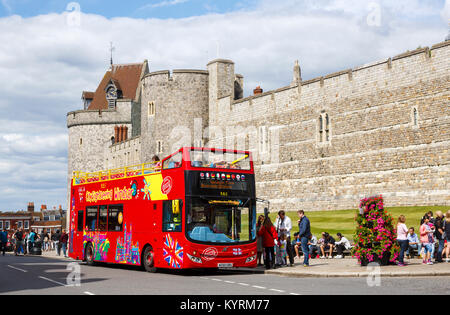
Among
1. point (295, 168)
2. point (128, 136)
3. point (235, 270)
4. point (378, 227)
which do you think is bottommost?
point (235, 270)

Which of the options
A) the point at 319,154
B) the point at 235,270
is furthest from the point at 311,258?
the point at 319,154

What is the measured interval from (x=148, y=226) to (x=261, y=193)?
22.2 metres

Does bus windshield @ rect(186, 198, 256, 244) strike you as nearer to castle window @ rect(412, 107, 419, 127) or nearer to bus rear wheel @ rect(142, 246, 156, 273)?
bus rear wheel @ rect(142, 246, 156, 273)

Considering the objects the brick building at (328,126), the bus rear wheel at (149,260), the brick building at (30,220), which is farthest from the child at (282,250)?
the brick building at (30,220)

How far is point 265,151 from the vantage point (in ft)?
130

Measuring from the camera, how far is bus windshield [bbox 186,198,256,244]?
16328 millimetres

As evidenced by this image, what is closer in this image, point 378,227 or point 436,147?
point 378,227

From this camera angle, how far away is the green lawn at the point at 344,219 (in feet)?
Result: 88.0

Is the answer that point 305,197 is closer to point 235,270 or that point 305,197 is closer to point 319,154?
point 319,154

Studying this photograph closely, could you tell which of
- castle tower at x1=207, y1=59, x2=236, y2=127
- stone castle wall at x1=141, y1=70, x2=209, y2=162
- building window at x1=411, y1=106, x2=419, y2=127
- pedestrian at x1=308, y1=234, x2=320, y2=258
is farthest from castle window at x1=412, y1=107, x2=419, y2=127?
stone castle wall at x1=141, y1=70, x2=209, y2=162

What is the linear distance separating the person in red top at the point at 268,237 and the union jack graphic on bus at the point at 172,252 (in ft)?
9.22

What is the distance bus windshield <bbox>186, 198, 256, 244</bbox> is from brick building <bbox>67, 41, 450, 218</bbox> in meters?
13.9

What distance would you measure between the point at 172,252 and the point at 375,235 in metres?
5.61
